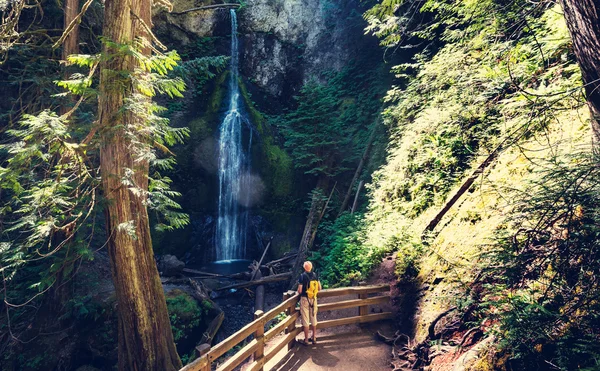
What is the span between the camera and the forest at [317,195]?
3162 mm

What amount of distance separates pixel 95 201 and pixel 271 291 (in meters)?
9.29

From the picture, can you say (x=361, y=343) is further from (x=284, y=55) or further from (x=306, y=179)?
(x=284, y=55)

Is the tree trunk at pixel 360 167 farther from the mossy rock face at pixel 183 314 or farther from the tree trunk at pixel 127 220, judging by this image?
the tree trunk at pixel 127 220

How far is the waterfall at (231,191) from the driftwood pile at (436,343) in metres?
13.3

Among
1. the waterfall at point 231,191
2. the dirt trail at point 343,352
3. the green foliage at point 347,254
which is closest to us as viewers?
the dirt trail at point 343,352

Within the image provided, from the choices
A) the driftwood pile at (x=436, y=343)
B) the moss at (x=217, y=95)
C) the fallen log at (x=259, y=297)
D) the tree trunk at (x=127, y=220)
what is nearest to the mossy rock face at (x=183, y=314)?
the fallen log at (x=259, y=297)

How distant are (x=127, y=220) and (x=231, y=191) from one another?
1266 centimetres

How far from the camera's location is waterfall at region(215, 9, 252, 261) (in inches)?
698

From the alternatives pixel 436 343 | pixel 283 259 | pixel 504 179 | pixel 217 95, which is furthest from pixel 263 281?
pixel 217 95

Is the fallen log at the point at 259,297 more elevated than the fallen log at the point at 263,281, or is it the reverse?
the fallen log at the point at 263,281

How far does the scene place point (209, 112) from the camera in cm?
1952

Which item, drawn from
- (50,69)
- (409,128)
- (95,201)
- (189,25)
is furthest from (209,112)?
(95,201)

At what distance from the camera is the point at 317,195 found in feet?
49.5

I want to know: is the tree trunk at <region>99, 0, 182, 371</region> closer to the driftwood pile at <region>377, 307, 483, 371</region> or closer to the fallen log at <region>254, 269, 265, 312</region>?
the driftwood pile at <region>377, 307, 483, 371</region>
